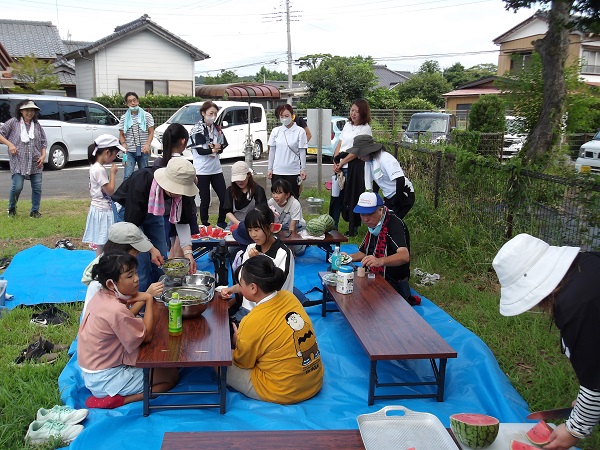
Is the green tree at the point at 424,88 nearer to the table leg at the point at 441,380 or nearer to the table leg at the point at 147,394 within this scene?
the table leg at the point at 441,380

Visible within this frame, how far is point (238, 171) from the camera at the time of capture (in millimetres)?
5957

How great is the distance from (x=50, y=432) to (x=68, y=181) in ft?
33.8

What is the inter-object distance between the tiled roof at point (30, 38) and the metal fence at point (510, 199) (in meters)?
27.6

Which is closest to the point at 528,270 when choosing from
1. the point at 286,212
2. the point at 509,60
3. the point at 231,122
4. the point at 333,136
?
the point at 286,212

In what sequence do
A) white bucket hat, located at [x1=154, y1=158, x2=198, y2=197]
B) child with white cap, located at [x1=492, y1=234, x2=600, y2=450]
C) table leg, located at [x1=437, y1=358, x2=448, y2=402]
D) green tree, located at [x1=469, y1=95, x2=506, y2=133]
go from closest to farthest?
1. child with white cap, located at [x1=492, y1=234, x2=600, y2=450]
2. table leg, located at [x1=437, y1=358, x2=448, y2=402]
3. white bucket hat, located at [x1=154, y1=158, x2=198, y2=197]
4. green tree, located at [x1=469, y1=95, x2=506, y2=133]

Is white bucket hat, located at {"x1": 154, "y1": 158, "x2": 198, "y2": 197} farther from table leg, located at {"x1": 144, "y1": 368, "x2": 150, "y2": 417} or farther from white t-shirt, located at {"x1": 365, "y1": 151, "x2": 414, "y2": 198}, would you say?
white t-shirt, located at {"x1": 365, "y1": 151, "x2": 414, "y2": 198}

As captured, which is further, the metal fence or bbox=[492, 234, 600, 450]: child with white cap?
the metal fence

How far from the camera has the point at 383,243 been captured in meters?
4.68

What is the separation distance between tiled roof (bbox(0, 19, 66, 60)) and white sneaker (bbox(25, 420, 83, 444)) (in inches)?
1177

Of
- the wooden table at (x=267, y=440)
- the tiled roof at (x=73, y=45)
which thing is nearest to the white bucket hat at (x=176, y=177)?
the wooden table at (x=267, y=440)

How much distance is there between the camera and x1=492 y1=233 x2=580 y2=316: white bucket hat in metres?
1.92

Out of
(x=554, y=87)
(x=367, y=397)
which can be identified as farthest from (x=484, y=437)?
(x=554, y=87)

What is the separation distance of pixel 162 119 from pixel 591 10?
18136 mm

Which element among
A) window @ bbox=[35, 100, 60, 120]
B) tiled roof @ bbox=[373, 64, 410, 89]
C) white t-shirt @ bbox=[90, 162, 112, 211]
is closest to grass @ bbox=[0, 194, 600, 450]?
white t-shirt @ bbox=[90, 162, 112, 211]
